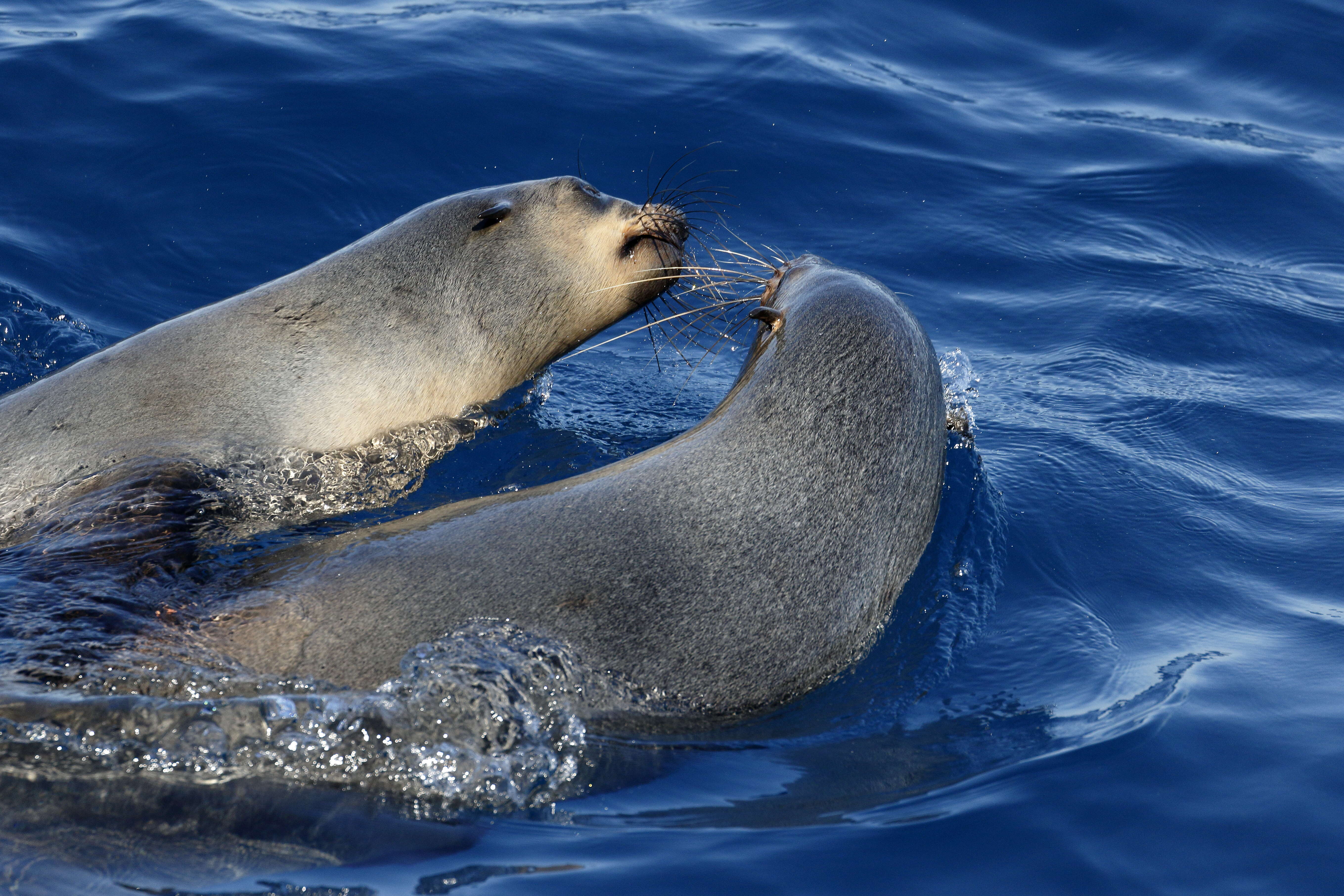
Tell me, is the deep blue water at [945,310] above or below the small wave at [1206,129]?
below

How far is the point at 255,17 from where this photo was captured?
34.1 feet

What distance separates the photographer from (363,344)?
5.56 metres

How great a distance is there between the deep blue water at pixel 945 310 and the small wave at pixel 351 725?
150mm

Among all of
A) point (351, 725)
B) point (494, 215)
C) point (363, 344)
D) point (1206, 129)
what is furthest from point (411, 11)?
point (351, 725)

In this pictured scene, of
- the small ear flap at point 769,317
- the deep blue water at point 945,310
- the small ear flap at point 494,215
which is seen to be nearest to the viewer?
the deep blue water at point 945,310

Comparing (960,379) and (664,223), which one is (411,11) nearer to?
(664,223)

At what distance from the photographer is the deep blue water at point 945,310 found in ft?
11.6

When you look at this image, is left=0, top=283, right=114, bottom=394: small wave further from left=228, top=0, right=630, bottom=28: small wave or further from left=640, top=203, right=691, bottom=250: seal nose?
left=228, top=0, right=630, bottom=28: small wave

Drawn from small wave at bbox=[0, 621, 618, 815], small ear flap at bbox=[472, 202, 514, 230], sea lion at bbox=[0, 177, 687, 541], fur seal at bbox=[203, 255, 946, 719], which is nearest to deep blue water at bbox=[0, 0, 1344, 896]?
small wave at bbox=[0, 621, 618, 815]

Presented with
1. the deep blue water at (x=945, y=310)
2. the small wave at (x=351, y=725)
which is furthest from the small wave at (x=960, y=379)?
the small wave at (x=351, y=725)

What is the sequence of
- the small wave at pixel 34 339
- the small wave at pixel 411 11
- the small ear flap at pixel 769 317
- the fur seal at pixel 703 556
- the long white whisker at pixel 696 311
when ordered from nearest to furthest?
the fur seal at pixel 703 556, the small ear flap at pixel 769 317, the long white whisker at pixel 696 311, the small wave at pixel 34 339, the small wave at pixel 411 11

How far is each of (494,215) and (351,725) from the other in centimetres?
300

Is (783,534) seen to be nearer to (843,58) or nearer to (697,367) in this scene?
(697,367)

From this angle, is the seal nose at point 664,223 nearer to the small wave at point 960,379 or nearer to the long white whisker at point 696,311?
the long white whisker at point 696,311
